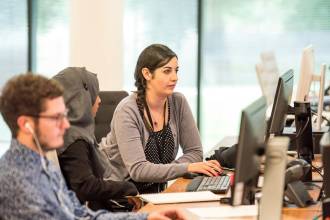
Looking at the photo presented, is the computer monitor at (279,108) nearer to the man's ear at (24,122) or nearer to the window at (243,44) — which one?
the man's ear at (24,122)

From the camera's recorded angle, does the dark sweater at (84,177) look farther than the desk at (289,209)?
Yes

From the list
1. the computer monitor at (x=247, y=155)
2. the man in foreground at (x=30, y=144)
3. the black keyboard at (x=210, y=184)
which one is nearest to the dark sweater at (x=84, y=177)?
the black keyboard at (x=210, y=184)

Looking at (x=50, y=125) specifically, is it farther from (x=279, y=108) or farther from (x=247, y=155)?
(x=279, y=108)

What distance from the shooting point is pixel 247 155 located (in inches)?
82.6

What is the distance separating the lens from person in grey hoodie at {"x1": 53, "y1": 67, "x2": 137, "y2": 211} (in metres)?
3.08

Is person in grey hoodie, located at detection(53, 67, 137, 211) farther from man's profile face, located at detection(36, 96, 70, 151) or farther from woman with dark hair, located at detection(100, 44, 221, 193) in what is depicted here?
man's profile face, located at detection(36, 96, 70, 151)

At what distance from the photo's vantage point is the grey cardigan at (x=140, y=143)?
360cm

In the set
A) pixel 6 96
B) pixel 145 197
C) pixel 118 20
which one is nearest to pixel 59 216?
pixel 6 96

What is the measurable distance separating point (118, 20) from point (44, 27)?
1.50 metres

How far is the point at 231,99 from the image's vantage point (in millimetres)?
7422

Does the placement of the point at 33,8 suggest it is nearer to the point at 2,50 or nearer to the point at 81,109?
the point at 2,50

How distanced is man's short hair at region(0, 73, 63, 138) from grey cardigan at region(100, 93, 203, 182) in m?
1.48

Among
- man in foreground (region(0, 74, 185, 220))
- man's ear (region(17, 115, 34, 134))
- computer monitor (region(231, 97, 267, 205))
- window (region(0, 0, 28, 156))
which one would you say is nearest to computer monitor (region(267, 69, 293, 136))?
computer monitor (region(231, 97, 267, 205))

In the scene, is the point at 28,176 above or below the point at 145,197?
above
